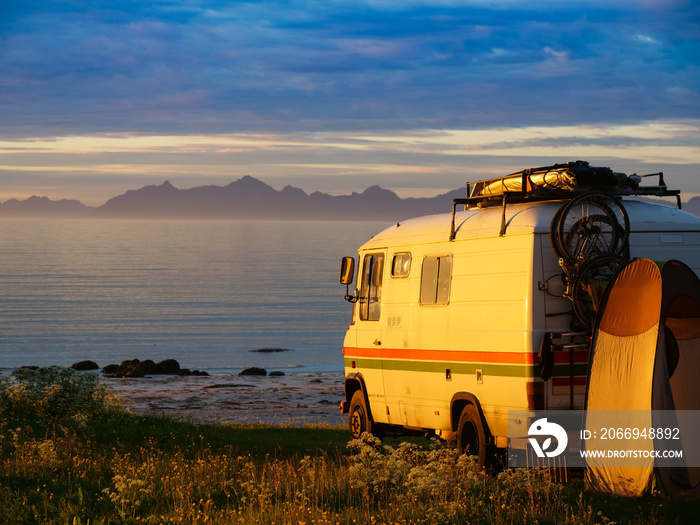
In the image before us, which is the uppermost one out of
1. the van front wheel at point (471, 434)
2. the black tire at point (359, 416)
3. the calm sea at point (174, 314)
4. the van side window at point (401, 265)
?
the van side window at point (401, 265)

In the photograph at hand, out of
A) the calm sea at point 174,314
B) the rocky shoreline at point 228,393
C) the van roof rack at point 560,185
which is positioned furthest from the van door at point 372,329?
the calm sea at point 174,314

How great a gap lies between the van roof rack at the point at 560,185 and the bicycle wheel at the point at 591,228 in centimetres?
38

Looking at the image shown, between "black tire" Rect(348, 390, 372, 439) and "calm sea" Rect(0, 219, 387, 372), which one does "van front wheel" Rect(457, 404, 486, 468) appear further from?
"calm sea" Rect(0, 219, 387, 372)

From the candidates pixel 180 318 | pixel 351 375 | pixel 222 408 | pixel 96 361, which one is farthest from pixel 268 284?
pixel 351 375

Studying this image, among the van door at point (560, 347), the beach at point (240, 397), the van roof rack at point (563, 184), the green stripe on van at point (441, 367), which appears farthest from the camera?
the beach at point (240, 397)

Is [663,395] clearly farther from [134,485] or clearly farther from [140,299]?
[140,299]

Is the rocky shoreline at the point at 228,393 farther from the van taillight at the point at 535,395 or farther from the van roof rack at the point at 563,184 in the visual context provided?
the van taillight at the point at 535,395

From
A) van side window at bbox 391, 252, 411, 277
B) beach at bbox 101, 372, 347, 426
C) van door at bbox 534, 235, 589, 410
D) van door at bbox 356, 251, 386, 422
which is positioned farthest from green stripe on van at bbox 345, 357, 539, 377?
beach at bbox 101, 372, 347, 426

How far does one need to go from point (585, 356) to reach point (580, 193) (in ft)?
7.19

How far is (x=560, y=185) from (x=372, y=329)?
4.76 metres

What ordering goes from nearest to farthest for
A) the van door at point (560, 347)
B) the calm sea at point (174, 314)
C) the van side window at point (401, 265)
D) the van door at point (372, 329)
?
the van door at point (560, 347) < the van side window at point (401, 265) < the van door at point (372, 329) < the calm sea at point (174, 314)

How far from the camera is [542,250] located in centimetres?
1142

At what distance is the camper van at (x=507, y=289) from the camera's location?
11234 millimetres

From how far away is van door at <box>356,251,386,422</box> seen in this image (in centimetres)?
1546
